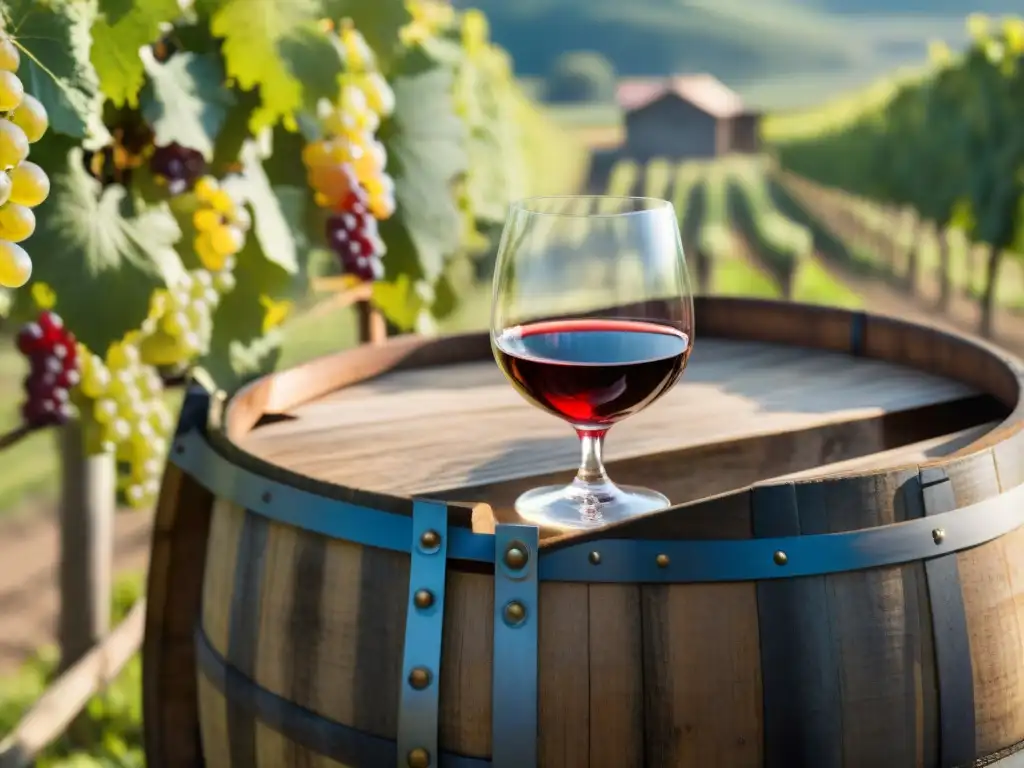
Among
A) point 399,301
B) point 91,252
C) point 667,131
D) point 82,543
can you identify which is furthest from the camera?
point 667,131

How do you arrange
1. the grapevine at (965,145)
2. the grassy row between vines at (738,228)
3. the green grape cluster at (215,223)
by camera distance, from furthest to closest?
1. the grassy row between vines at (738,228)
2. the grapevine at (965,145)
3. the green grape cluster at (215,223)

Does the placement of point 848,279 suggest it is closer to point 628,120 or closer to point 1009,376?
point 628,120

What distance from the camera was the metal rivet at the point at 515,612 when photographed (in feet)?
5.04

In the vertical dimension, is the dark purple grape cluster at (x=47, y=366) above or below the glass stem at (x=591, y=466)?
below

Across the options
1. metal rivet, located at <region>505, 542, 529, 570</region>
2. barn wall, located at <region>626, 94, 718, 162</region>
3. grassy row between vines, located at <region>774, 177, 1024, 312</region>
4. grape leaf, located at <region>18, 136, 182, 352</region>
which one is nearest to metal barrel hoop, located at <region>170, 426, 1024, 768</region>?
metal rivet, located at <region>505, 542, 529, 570</region>

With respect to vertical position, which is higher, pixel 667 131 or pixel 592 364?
pixel 592 364

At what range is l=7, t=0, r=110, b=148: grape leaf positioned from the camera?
69.2 inches

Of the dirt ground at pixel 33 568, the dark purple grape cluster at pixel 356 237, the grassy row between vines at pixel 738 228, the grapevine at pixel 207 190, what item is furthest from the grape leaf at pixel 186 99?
the grassy row between vines at pixel 738 228

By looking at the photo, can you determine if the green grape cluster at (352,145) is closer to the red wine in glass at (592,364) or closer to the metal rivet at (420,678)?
the red wine in glass at (592,364)

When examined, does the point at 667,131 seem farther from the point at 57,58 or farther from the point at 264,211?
the point at 57,58

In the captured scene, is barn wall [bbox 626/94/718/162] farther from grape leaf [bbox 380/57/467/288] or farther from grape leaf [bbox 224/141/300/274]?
grape leaf [bbox 224/141/300/274]

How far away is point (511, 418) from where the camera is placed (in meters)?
2.16

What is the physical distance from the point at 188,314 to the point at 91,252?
49 cm

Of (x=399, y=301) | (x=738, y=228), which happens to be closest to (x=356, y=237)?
(x=399, y=301)
